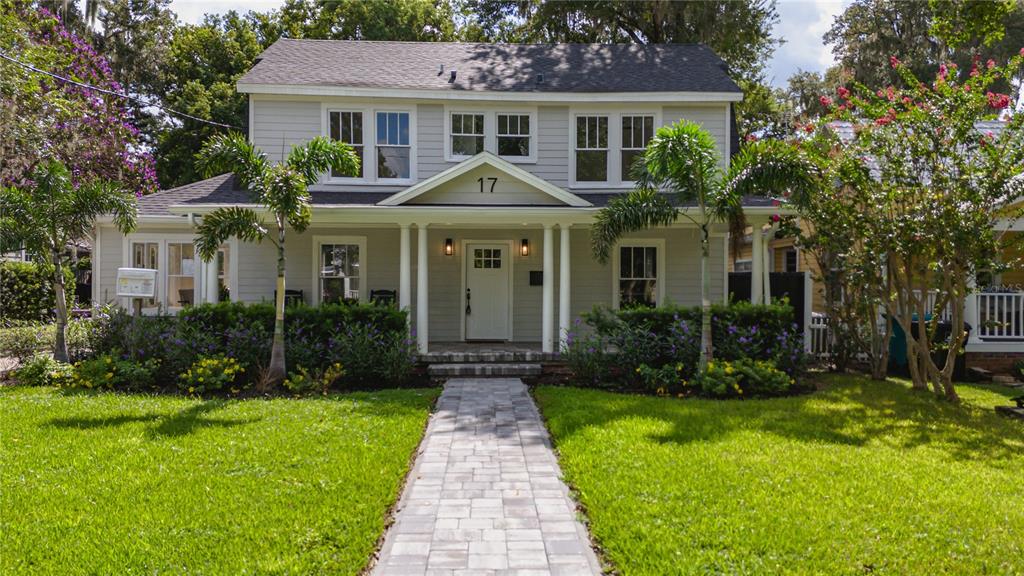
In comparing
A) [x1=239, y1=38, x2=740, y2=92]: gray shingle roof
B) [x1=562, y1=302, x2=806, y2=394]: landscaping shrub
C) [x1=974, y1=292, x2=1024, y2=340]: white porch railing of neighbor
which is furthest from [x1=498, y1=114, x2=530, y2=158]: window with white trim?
[x1=974, y1=292, x2=1024, y2=340]: white porch railing of neighbor

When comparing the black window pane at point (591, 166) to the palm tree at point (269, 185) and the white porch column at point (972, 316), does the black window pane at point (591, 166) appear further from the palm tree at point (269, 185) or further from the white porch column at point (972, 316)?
the white porch column at point (972, 316)

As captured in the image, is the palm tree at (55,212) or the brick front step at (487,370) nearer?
the palm tree at (55,212)

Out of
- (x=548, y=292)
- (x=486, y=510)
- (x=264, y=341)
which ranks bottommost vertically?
(x=486, y=510)

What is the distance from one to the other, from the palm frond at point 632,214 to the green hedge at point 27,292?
1330 cm

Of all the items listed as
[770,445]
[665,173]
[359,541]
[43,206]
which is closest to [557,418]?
[770,445]

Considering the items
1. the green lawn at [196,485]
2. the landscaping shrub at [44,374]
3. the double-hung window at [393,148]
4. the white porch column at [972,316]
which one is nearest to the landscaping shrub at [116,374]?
the landscaping shrub at [44,374]

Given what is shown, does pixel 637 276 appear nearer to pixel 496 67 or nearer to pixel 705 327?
pixel 705 327

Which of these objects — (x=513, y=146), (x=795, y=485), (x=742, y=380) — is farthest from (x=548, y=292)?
(x=795, y=485)

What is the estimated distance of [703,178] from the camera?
31.1 feet

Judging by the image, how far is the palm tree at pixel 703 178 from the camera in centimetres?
912

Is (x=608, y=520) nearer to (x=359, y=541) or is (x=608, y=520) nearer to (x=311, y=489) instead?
(x=359, y=541)

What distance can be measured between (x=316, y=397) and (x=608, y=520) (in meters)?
5.51

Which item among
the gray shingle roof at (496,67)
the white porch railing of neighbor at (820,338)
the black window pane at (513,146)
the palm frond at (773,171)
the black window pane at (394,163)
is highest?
the gray shingle roof at (496,67)

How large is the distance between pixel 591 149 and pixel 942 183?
251 inches
